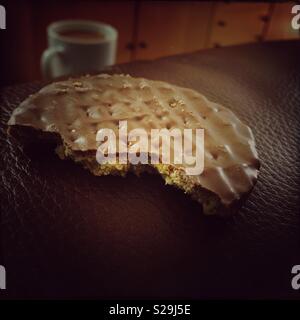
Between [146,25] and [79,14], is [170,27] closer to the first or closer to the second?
[146,25]

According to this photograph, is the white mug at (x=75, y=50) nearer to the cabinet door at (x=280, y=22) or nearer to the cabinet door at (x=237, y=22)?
the cabinet door at (x=237, y=22)

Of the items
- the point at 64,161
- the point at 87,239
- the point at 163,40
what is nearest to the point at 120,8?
the point at 163,40

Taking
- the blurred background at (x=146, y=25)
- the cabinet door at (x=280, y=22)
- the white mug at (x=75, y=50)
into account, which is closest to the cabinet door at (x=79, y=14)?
the blurred background at (x=146, y=25)

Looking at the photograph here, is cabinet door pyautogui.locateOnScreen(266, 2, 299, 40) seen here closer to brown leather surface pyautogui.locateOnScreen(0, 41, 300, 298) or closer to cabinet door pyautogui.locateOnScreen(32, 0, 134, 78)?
cabinet door pyautogui.locateOnScreen(32, 0, 134, 78)

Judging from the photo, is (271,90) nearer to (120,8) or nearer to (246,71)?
(246,71)

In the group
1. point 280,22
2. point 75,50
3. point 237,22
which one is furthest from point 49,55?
point 280,22
